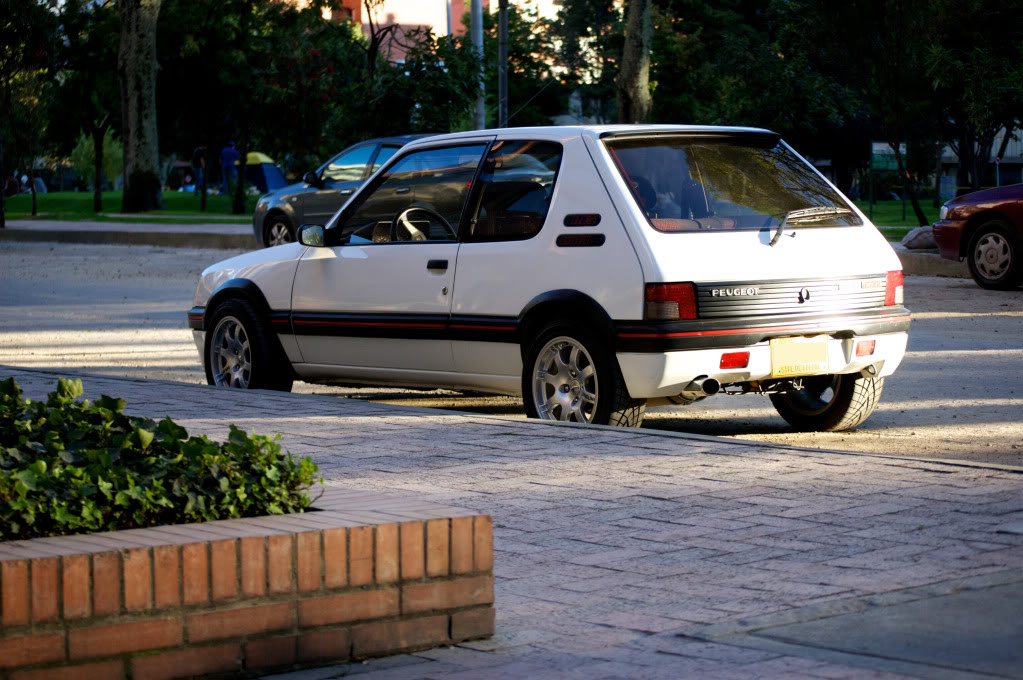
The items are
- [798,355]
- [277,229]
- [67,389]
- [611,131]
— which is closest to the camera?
[67,389]

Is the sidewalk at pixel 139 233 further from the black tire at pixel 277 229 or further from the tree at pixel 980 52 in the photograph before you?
the tree at pixel 980 52

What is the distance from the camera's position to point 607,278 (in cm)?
823

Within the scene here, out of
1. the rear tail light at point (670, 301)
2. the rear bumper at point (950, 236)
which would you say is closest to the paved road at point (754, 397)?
the rear bumper at point (950, 236)

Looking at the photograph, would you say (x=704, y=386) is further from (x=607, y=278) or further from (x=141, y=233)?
(x=141, y=233)

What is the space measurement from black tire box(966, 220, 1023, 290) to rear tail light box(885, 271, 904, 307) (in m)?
9.56

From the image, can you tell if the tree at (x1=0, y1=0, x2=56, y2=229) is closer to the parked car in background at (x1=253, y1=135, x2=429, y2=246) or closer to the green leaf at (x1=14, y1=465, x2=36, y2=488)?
the parked car in background at (x1=253, y1=135, x2=429, y2=246)

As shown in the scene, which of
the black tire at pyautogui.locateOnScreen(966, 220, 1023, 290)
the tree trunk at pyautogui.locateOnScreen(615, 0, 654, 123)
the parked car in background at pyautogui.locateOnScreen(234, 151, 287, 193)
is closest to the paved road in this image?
the black tire at pyautogui.locateOnScreen(966, 220, 1023, 290)

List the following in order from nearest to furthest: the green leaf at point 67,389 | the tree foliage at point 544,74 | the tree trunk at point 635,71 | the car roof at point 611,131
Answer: the green leaf at point 67,389 < the car roof at point 611,131 < the tree foliage at point 544,74 < the tree trunk at point 635,71

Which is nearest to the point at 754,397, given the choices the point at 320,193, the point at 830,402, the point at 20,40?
the point at 830,402

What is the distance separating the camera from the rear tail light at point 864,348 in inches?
335

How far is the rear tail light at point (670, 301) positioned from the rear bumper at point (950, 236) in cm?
1112

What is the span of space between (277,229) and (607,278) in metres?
17.4

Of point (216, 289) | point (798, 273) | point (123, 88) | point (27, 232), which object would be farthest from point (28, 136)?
point (798, 273)

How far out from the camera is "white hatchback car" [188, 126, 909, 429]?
26.6 ft
